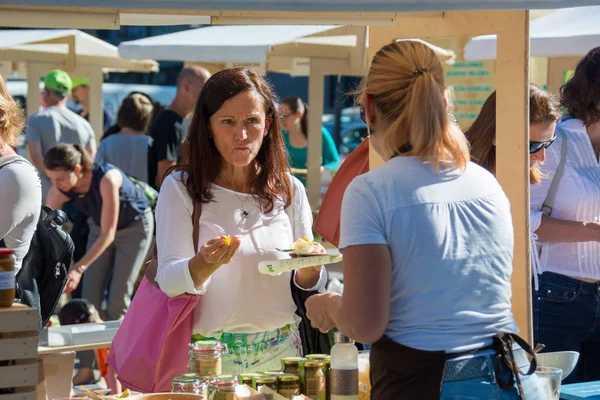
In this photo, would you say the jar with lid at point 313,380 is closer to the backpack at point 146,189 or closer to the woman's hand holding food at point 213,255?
the woman's hand holding food at point 213,255

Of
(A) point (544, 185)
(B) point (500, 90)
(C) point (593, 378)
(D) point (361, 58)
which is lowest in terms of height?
(C) point (593, 378)

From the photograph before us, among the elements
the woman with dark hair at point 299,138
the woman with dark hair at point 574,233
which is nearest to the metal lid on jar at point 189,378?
the woman with dark hair at point 574,233

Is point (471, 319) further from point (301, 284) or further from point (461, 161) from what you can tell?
point (301, 284)

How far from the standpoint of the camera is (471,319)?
2100 mm

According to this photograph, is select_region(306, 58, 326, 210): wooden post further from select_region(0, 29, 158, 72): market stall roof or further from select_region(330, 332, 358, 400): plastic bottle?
select_region(330, 332, 358, 400): plastic bottle

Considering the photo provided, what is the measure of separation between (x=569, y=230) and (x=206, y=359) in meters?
1.74

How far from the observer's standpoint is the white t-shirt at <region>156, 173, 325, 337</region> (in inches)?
110

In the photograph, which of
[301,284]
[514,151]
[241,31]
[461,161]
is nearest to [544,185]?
[514,151]

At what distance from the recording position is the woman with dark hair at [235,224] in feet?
9.20

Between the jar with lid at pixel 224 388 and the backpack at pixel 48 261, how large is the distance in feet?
3.07

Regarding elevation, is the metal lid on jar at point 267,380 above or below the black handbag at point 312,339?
below

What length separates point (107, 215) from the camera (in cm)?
610

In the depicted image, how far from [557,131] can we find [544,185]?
9.4 inches

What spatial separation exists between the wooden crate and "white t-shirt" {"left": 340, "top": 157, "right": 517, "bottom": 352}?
2.47ft
